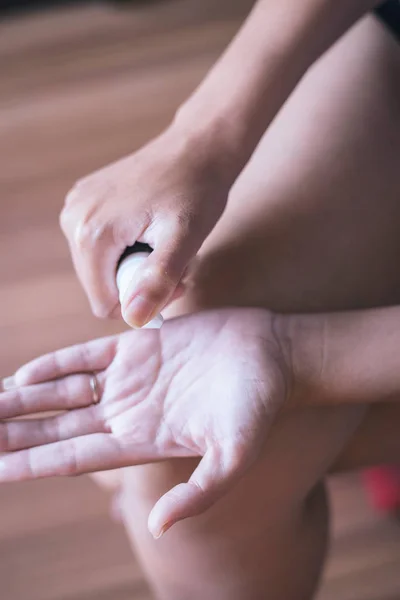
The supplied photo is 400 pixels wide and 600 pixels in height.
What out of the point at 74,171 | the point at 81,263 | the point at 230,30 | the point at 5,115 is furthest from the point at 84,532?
the point at 230,30

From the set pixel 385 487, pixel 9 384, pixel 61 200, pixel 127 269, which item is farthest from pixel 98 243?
pixel 61 200

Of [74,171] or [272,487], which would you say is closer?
[272,487]

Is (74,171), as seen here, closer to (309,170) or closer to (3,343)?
(3,343)

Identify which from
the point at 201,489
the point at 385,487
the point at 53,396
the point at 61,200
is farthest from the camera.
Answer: the point at 61,200

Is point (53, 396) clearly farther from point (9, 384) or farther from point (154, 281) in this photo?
point (154, 281)

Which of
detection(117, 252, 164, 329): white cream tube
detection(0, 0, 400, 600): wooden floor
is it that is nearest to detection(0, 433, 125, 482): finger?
detection(117, 252, 164, 329): white cream tube

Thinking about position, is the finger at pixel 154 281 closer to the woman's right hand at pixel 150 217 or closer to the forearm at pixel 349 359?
the woman's right hand at pixel 150 217

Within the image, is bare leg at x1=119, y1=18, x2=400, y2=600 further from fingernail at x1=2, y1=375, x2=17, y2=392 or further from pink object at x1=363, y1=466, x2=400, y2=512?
pink object at x1=363, y1=466, x2=400, y2=512
